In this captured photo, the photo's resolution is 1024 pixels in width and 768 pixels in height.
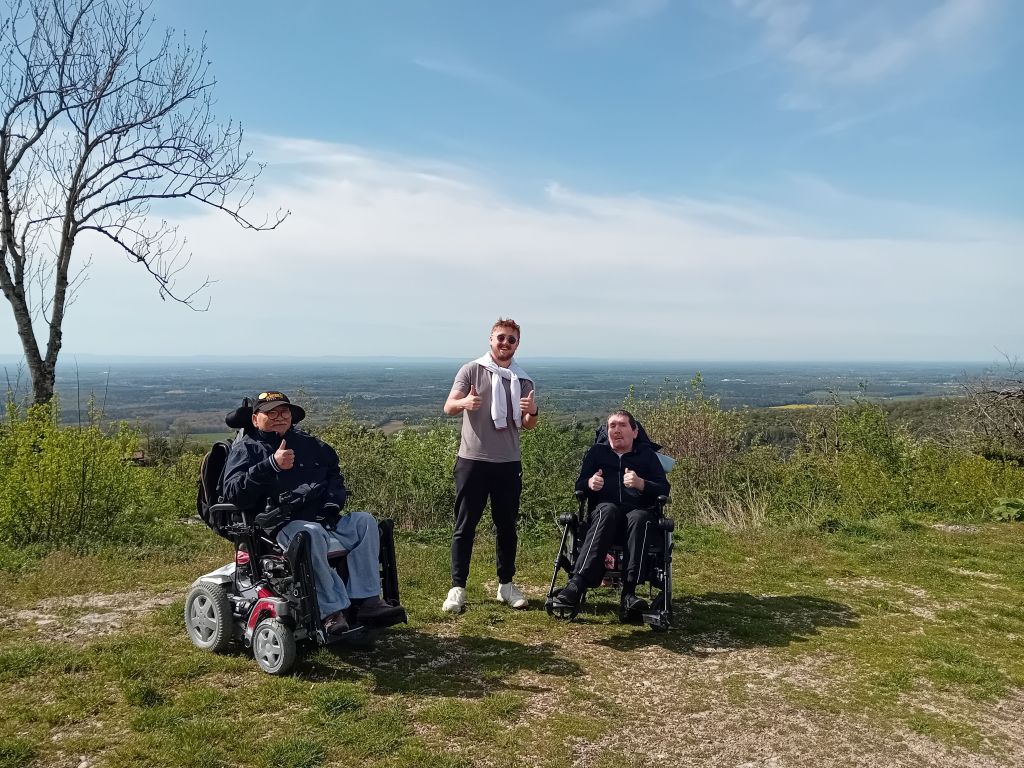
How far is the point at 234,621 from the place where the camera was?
149 inches

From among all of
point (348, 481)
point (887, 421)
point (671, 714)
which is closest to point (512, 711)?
point (671, 714)

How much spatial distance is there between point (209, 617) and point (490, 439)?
1.89m

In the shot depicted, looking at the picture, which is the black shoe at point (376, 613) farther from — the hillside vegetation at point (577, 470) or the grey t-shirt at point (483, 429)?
the hillside vegetation at point (577, 470)

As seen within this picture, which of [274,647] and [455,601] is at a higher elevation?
[274,647]

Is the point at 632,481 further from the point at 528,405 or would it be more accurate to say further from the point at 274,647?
the point at 274,647

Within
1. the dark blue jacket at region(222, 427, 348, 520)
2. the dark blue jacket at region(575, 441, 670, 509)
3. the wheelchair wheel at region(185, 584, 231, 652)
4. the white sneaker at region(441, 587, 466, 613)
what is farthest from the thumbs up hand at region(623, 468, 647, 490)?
the wheelchair wheel at region(185, 584, 231, 652)

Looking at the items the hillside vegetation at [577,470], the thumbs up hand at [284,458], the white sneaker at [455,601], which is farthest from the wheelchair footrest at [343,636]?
the hillside vegetation at [577,470]

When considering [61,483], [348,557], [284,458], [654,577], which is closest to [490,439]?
[348,557]

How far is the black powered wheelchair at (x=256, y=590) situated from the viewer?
3.49 m

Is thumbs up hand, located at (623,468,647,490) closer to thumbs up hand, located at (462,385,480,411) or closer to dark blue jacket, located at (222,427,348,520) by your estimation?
thumbs up hand, located at (462,385,480,411)

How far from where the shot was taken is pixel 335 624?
356cm

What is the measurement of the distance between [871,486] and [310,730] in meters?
7.66

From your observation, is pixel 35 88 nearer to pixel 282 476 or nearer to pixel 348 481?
pixel 348 481

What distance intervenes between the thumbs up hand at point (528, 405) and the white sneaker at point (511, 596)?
1209 mm
